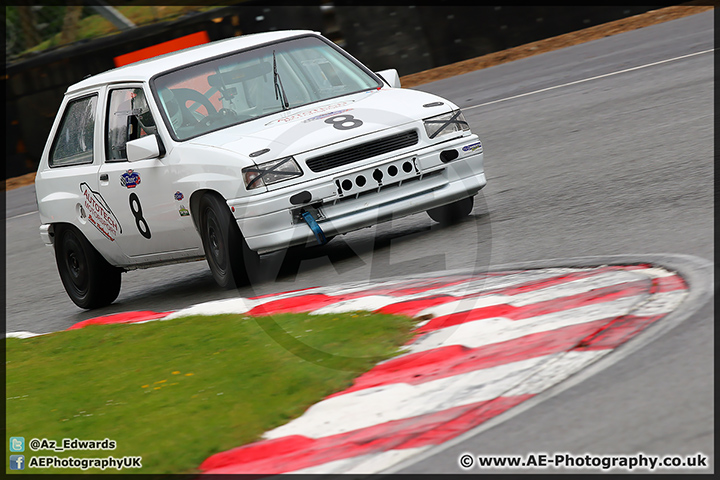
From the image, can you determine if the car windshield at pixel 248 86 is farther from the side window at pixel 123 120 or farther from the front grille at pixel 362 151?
the front grille at pixel 362 151

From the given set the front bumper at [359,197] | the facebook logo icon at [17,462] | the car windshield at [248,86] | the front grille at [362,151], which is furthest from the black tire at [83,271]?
the facebook logo icon at [17,462]

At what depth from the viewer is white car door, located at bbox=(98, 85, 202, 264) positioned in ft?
25.8

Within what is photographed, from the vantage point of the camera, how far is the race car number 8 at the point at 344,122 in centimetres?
748

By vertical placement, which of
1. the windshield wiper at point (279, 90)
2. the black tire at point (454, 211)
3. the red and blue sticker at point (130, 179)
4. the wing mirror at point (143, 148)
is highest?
the windshield wiper at point (279, 90)

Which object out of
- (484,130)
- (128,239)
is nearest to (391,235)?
(128,239)

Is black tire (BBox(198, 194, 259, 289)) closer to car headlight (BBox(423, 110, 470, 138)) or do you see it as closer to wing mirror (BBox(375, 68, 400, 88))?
car headlight (BBox(423, 110, 470, 138))

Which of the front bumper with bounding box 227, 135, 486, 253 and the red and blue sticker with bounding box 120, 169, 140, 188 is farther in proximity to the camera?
the red and blue sticker with bounding box 120, 169, 140, 188

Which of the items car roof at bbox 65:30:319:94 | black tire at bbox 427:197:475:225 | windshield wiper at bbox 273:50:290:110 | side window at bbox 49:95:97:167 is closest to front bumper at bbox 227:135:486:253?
black tire at bbox 427:197:475:225

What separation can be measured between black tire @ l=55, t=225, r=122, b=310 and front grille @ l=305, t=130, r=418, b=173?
8.02 feet

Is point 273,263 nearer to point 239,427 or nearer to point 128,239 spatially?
point 128,239

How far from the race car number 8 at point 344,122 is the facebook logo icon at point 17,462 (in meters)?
3.56

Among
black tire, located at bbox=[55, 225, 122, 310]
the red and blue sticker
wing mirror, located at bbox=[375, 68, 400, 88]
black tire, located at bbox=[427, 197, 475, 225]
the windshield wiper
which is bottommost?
black tire, located at bbox=[55, 225, 122, 310]

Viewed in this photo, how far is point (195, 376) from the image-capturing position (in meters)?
5.29

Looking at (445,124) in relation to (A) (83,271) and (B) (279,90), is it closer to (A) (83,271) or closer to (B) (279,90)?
(B) (279,90)
